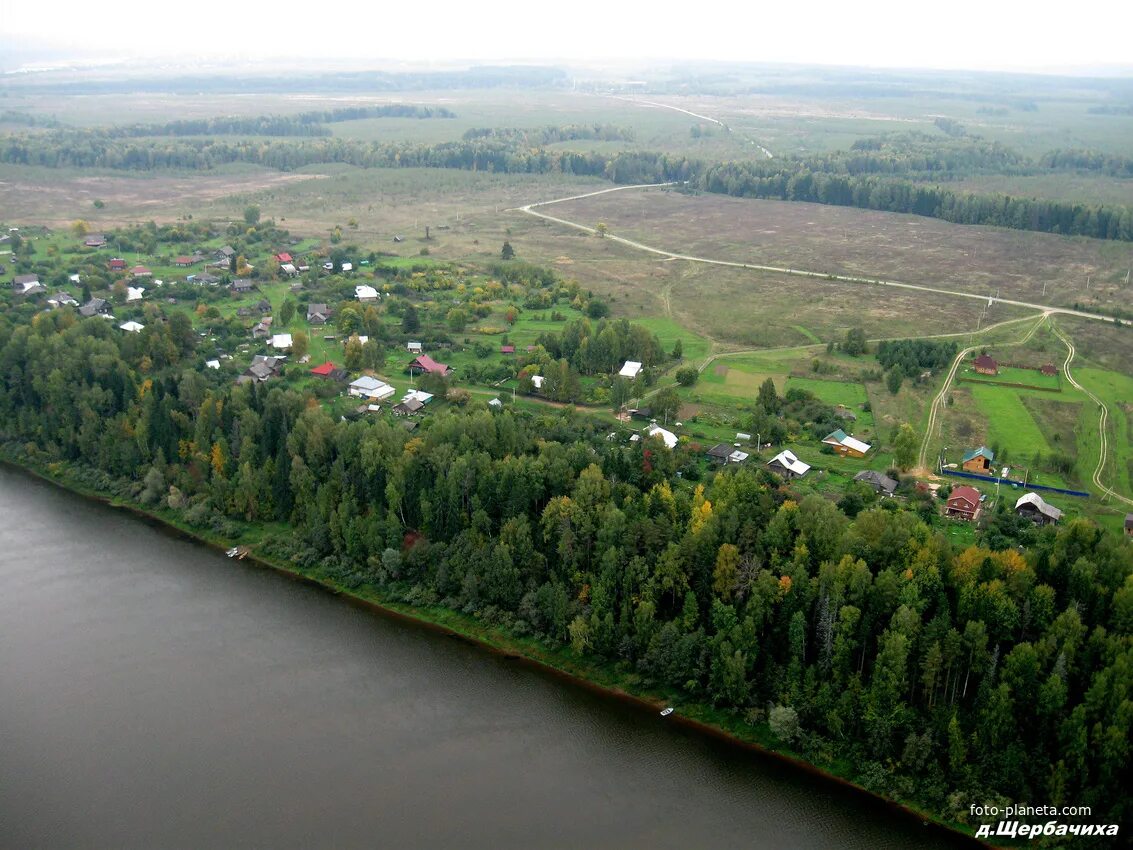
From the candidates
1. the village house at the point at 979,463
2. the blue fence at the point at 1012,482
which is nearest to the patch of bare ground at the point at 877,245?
the village house at the point at 979,463

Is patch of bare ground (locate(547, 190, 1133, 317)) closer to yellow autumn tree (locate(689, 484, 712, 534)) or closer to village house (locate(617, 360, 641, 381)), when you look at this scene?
village house (locate(617, 360, 641, 381))

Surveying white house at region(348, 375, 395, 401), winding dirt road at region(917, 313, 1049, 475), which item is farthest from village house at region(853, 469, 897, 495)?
white house at region(348, 375, 395, 401)

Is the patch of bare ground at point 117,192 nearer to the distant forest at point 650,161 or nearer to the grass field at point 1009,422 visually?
the distant forest at point 650,161

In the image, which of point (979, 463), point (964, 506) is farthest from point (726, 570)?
point (979, 463)

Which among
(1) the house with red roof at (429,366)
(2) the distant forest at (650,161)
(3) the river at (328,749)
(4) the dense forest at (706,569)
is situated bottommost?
(3) the river at (328,749)

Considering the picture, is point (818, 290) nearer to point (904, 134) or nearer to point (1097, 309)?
point (1097, 309)

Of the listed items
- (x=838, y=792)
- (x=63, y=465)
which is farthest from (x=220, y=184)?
(x=838, y=792)

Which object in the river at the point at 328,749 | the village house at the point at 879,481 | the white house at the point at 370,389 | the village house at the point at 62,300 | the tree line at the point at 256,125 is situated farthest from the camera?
the tree line at the point at 256,125
